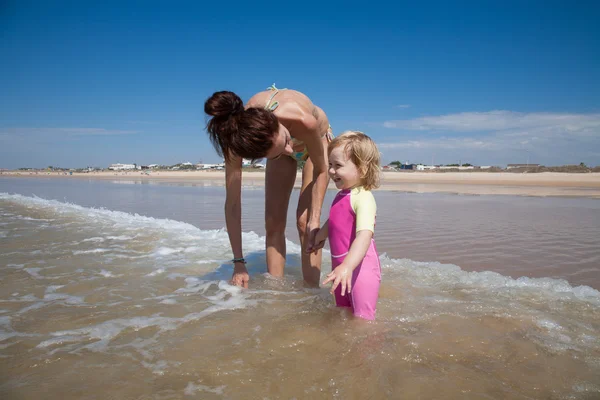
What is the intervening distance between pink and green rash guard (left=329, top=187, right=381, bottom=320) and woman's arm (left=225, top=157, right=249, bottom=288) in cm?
96

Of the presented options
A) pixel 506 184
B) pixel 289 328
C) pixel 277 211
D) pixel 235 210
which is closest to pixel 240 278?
pixel 235 210

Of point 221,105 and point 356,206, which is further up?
point 221,105

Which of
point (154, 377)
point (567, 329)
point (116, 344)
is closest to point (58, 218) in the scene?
point (116, 344)

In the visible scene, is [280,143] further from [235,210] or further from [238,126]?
[235,210]

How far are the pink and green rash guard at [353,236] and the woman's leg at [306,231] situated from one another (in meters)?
0.83

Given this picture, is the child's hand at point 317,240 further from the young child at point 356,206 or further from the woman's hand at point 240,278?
the woman's hand at point 240,278

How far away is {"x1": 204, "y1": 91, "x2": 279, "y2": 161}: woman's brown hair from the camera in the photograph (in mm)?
2451

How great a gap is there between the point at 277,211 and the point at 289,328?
1.47 m

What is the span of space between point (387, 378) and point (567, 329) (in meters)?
1.45

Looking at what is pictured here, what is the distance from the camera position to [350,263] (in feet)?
7.24

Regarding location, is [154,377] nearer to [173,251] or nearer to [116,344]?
[116,344]

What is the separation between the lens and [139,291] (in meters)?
3.25

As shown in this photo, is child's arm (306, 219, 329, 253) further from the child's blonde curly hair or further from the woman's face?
the woman's face

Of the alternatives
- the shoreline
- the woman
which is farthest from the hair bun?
the shoreline
